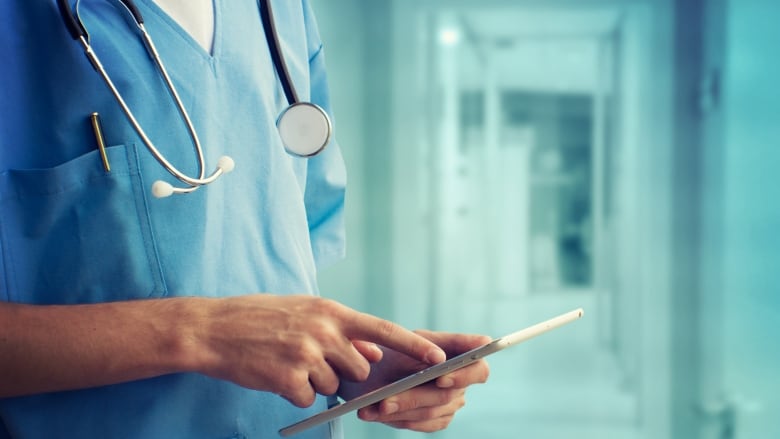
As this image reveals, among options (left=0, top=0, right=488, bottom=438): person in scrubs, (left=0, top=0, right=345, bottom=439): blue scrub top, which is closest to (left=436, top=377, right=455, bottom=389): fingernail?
(left=0, top=0, right=488, bottom=438): person in scrubs

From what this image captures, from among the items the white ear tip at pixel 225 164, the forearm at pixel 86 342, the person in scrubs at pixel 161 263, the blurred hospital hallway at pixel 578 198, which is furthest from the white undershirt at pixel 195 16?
the blurred hospital hallway at pixel 578 198

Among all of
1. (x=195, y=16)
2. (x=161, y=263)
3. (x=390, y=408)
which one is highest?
(x=195, y=16)

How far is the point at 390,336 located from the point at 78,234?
26cm

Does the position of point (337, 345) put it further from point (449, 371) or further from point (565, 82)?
point (565, 82)

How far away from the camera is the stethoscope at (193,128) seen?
1.84 feet

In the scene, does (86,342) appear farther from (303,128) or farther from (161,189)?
(303,128)

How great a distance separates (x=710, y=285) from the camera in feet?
7.16

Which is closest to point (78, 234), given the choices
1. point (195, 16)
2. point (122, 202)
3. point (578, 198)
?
point (122, 202)

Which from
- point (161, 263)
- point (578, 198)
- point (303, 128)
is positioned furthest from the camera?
point (578, 198)

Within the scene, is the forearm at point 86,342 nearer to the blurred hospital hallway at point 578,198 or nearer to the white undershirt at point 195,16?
the white undershirt at point 195,16

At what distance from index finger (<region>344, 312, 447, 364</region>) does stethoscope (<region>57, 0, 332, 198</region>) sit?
0.59 feet

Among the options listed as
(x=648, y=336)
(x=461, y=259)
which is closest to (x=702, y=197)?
(x=648, y=336)

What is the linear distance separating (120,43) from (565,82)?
6.17 ft

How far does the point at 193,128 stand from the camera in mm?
613
